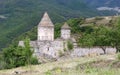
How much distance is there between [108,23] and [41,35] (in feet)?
180

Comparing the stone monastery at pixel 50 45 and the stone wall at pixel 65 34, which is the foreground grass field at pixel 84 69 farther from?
the stone wall at pixel 65 34

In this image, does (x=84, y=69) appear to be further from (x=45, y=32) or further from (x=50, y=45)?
(x=45, y=32)

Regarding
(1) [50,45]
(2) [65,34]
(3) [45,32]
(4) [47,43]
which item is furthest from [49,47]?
(2) [65,34]

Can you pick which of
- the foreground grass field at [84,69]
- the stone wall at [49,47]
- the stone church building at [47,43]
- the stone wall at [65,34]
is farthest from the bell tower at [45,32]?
the foreground grass field at [84,69]

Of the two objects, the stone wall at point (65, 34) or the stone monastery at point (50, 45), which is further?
the stone wall at point (65, 34)

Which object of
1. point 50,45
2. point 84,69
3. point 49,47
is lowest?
point 49,47

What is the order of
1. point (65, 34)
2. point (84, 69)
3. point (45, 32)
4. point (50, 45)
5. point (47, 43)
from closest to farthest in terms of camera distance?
point (84, 69)
point (50, 45)
point (47, 43)
point (45, 32)
point (65, 34)

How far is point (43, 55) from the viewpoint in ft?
267

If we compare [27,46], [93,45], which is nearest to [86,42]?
[93,45]

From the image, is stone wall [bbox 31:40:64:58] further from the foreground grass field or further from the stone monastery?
the foreground grass field

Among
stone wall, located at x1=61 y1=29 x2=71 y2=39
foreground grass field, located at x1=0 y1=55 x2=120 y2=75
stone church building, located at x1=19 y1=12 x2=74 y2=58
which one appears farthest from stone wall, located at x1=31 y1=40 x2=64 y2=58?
foreground grass field, located at x1=0 y1=55 x2=120 y2=75

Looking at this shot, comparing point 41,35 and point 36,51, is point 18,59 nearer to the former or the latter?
point 36,51

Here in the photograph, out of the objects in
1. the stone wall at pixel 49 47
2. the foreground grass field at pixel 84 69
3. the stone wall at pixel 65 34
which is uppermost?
the stone wall at pixel 65 34

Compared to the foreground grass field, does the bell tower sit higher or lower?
higher
